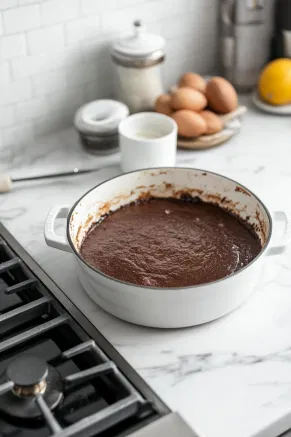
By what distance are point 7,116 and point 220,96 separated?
464mm

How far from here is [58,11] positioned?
4.56 ft

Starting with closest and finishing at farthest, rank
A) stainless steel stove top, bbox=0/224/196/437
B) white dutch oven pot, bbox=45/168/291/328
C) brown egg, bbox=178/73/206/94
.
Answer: stainless steel stove top, bbox=0/224/196/437 < white dutch oven pot, bbox=45/168/291/328 < brown egg, bbox=178/73/206/94

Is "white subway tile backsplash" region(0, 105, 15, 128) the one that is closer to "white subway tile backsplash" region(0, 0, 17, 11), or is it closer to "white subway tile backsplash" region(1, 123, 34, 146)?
"white subway tile backsplash" region(1, 123, 34, 146)

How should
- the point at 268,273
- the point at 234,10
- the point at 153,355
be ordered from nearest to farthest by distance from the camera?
the point at 153,355 → the point at 268,273 → the point at 234,10

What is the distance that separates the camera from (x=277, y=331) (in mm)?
979

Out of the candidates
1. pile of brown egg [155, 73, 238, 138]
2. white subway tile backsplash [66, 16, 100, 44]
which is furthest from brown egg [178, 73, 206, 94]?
white subway tile backsplash [66, 16, 100, 44]

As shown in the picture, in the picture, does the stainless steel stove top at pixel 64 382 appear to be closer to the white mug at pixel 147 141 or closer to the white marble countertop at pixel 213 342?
the white marble countertop at pixel 213 342

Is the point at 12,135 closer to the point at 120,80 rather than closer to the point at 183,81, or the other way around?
the point at 120,80

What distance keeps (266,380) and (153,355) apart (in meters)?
0.16

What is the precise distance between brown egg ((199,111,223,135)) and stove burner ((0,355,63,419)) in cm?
73

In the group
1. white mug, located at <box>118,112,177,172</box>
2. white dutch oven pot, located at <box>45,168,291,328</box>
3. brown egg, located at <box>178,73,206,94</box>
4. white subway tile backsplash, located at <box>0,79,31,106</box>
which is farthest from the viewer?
brown egg, located at <box>178,73,206,94</box>

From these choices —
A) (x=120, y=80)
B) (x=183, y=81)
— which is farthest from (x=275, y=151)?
(x=120, y=80)

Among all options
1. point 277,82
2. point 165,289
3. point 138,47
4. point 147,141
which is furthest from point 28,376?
point 277,82

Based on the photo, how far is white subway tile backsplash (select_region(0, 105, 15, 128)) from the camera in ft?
4.66
